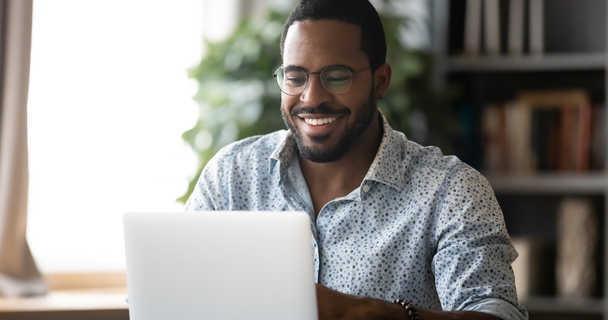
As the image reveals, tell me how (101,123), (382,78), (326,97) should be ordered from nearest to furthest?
(326,97) < (382,78) < (101,123)

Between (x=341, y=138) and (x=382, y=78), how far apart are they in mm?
158

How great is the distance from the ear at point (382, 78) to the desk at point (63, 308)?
36.0 inches

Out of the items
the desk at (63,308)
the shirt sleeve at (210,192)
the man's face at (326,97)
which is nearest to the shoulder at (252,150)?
the shirt sleeve at (210,192)

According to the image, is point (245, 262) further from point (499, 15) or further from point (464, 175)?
point (499, 15)

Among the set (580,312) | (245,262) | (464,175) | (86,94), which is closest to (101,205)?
(86,94)

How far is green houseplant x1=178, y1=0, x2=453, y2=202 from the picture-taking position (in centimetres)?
293

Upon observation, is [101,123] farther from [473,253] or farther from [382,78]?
[473,253]

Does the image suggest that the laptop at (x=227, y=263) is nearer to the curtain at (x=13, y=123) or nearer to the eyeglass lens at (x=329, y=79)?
the eyeglass lens at (x=329, y=79)

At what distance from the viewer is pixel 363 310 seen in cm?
160

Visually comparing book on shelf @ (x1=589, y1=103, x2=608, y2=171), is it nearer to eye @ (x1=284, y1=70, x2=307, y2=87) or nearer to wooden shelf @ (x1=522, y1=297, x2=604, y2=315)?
wooden shelf @ (x1=522, y1=297, x2=604, y2=315)

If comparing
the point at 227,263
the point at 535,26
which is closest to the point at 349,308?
the point at 227,263

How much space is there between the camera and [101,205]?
2.83 meters

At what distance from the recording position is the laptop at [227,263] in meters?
1.38

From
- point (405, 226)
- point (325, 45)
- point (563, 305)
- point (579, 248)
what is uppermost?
point (325, 45)
